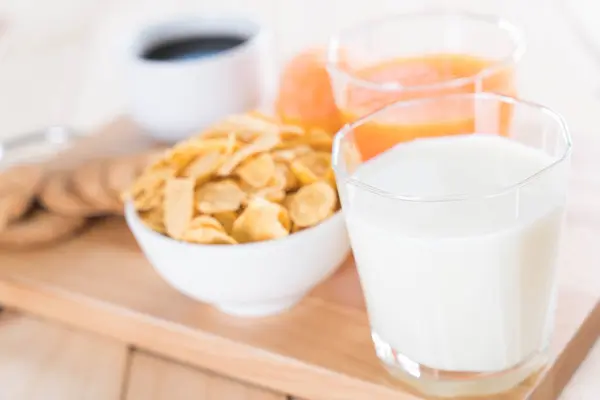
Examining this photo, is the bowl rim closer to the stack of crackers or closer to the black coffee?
the stack of crackers

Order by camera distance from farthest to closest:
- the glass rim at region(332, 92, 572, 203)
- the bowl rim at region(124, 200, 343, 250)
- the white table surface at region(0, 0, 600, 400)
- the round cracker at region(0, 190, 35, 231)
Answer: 1. the white table surface at region(0, 0, 600, 400)
2. the round cracker at region(0, 190, 35, 231)
3. the bowl rim at region(124, 200, 343, 250)
4. the glass rim at region(332, 92, 572, 203)

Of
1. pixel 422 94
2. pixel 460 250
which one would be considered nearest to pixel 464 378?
pixel 460 250

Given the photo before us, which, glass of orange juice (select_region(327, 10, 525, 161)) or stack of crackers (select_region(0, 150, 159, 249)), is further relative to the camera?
stack of crackers (select_region(0, 150, 159, 249))

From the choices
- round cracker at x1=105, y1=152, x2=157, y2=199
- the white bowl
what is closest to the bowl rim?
the white bowl

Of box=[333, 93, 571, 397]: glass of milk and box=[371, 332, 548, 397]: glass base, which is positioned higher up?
box=[333, 93, 571, 397]: glass of milk

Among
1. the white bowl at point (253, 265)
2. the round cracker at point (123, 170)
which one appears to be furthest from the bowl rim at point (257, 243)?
the round cracker at point (123, 170)

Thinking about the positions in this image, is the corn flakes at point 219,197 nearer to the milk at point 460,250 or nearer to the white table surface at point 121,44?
the milk at point 460,250

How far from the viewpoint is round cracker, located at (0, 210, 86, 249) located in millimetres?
707

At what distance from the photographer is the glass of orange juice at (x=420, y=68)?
1.92 ft

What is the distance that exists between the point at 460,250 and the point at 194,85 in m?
0.40

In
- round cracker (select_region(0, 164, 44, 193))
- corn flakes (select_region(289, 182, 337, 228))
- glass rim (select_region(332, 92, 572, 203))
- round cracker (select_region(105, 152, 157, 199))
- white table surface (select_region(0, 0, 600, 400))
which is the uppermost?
glass rim (select_region(332, 92, 572, 203))

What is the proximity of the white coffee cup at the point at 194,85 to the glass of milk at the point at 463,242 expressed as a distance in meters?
0.27

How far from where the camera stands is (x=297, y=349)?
571 millimetres

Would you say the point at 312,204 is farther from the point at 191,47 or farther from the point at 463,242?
the point at 191,47
